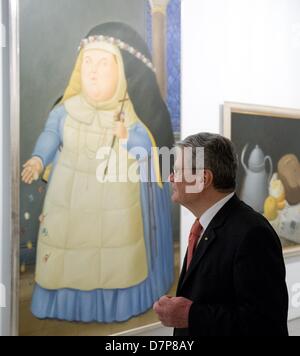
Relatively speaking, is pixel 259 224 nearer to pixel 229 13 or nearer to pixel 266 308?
pixel 266 308

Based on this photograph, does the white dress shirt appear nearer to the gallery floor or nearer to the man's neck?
the man's neck

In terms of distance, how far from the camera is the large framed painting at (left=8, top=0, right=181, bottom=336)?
150 centimetres

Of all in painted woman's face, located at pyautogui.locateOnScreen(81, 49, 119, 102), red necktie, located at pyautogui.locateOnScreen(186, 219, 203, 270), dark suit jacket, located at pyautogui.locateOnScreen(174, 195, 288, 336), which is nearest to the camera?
dark suit jacket, located at pyautogui.locateOnScreen(174, 195, 288, 336)

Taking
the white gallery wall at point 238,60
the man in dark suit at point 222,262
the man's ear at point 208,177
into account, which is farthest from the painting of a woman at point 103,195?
the man's ear at point 208,177

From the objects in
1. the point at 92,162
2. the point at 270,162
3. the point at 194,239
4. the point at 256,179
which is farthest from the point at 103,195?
the point at 270,162

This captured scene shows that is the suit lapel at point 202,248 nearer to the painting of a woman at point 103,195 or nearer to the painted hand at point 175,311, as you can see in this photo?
the painted hand at point 175,311

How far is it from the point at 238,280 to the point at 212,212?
26 cm

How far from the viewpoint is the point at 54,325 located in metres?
1.58

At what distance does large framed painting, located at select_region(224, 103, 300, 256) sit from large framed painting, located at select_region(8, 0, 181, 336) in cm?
45

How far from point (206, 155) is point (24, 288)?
794 millimetres

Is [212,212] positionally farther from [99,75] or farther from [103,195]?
[99,75]

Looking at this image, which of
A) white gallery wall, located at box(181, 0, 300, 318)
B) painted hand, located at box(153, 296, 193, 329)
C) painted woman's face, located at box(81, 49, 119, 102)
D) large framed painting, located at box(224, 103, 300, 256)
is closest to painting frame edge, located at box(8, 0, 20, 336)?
painted woman's face, located at box(81, 49, 119, 102)

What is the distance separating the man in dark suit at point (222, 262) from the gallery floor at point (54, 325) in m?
0.47

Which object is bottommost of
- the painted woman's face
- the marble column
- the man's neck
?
the man's neck
